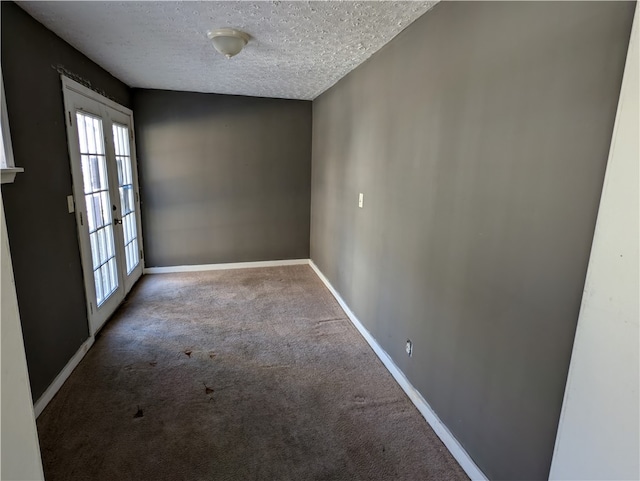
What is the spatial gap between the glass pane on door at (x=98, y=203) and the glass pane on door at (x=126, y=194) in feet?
1.39

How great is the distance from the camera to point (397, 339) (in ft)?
8.11

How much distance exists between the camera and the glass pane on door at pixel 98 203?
2.84 meters

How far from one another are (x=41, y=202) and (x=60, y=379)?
3.74 feet

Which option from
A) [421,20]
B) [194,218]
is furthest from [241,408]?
[194,218]

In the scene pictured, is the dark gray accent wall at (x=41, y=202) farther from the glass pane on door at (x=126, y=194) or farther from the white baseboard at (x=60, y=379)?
the glass pane on door at (x=126, y=194)

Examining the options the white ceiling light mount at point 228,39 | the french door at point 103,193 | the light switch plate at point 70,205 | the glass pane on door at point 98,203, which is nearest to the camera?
the white ceiling light mount at point 228,39

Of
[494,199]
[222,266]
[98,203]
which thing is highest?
[494,199]

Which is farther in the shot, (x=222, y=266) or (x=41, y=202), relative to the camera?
(x=222, y=266)

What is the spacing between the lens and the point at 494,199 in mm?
1520

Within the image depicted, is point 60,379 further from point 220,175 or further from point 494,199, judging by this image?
point 220,175

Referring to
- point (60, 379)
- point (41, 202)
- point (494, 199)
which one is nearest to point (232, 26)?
point (41, 202)

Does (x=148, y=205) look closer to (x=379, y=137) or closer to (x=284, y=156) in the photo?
(x=284, y=156)

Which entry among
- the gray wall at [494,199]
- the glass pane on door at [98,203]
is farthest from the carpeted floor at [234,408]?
the glass pane on door at [98,203]

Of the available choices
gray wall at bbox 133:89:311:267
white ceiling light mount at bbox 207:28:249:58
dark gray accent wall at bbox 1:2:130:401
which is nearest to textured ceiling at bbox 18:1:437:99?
white ceiling light mount at bbox 207:28:249:58
